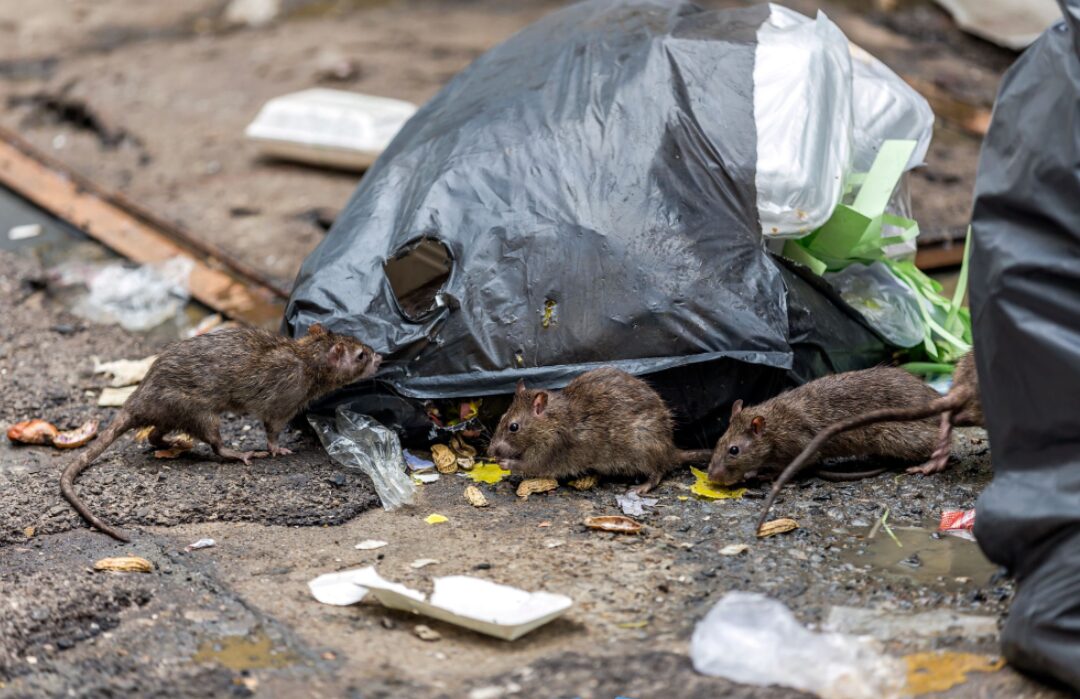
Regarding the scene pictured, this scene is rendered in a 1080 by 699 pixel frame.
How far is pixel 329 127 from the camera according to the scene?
8430mm

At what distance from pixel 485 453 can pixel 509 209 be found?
0.97 metres

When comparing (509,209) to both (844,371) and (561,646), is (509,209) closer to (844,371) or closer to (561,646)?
(844,371)

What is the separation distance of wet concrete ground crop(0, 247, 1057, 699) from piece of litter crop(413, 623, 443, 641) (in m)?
0.03

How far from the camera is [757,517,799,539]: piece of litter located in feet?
14.5

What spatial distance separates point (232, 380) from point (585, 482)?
1419mm

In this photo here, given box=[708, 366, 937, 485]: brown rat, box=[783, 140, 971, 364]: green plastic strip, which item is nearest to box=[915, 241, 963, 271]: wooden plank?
box=[783, 140, 971, 364]: green plastic strip

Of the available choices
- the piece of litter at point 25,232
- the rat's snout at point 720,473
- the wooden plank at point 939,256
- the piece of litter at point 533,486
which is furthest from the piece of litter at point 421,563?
the piece of litter at point 25,232

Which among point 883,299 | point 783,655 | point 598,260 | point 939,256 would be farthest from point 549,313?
point 939,256

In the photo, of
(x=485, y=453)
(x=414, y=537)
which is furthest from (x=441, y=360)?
(x=414, y=537)

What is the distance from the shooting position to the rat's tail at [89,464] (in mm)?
4465

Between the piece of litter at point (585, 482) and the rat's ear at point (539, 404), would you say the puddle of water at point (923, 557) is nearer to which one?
the piece of litter at point (585, 482)

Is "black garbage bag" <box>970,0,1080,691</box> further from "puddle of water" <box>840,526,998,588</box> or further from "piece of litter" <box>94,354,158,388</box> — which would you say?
"piece of litter" <box>94,354,158,388</box>

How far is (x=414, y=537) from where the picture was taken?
447cm

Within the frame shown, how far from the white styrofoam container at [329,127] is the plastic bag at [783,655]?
5.20 m
